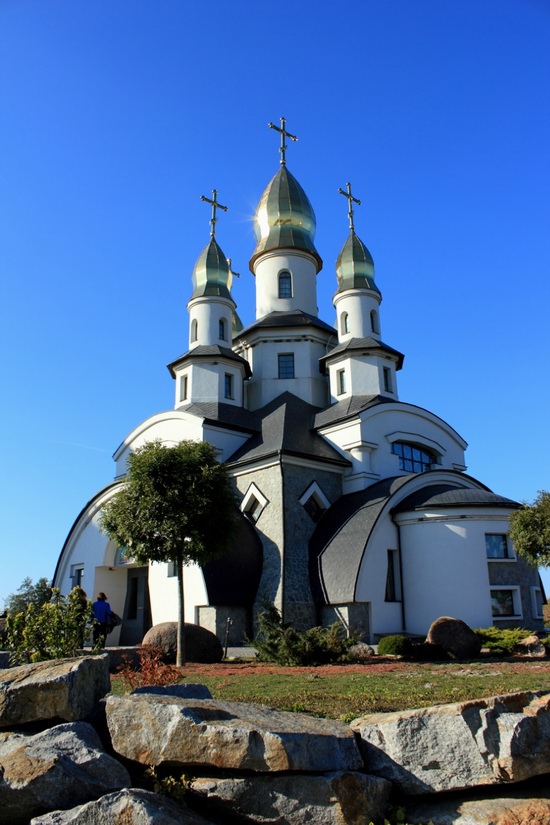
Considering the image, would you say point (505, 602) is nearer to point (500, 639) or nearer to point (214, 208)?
point (500, 639)

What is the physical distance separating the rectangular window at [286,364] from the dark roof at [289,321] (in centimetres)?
130

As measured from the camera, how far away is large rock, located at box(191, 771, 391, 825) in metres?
5.73

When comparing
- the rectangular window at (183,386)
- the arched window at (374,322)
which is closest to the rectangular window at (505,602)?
the arched window at (374,322)

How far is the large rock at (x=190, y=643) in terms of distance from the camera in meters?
18.1

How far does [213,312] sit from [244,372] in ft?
10.8

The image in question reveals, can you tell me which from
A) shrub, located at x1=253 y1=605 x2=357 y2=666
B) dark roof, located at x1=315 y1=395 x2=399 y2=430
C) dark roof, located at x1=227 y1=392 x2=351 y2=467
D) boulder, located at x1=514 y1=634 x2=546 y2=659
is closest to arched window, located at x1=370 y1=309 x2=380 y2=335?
dark roof, located at x1=315 y1=395 x2=399 y2=430

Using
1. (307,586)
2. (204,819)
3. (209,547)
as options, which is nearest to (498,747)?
(204,819)

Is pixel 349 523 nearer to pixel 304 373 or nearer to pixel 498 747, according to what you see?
pixel 304 373

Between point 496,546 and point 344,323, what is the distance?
1261 cm

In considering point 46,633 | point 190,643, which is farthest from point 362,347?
point 46,633

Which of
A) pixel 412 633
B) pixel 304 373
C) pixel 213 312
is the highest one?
pixel 213 312

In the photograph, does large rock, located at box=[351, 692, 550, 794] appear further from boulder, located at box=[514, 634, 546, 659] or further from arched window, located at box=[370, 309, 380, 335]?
arched window, located at box=[370, 309, 380, 335]

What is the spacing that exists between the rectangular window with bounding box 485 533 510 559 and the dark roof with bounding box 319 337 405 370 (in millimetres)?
9579

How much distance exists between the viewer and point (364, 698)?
9.96 metres
